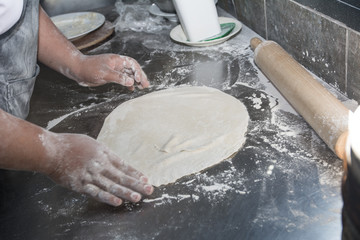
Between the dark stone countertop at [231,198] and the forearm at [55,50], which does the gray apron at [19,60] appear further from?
the dark stone countertop at [231,198]

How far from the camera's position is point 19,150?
1.24 m

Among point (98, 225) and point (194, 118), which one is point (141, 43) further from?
point (98, 225)

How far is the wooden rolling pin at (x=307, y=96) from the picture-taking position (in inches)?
51.1

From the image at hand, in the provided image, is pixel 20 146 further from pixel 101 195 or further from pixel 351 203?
pixel 351 203

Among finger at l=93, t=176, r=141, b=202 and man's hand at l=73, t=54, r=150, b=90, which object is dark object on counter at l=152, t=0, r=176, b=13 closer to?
man's hand at l=73, t=54, r=150, b=90

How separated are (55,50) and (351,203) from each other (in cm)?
168

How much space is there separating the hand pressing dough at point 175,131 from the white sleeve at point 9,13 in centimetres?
58

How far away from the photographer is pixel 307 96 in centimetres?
148

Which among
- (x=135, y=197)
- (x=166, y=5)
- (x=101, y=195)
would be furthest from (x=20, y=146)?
(x=166, y=5)

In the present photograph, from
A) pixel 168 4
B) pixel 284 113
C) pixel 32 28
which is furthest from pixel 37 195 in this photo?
pixel 168 4

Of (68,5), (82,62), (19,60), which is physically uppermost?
(19,60)

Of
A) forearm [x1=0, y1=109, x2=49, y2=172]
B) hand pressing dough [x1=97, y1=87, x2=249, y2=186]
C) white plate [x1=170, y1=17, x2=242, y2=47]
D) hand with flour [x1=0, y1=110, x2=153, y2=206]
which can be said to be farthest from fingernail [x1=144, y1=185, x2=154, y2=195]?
white plate [x1=170, y1=17, x2=242, y2=47]

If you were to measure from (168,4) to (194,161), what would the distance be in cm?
160

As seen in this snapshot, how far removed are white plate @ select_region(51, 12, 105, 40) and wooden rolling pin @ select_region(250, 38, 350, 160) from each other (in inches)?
52.1
